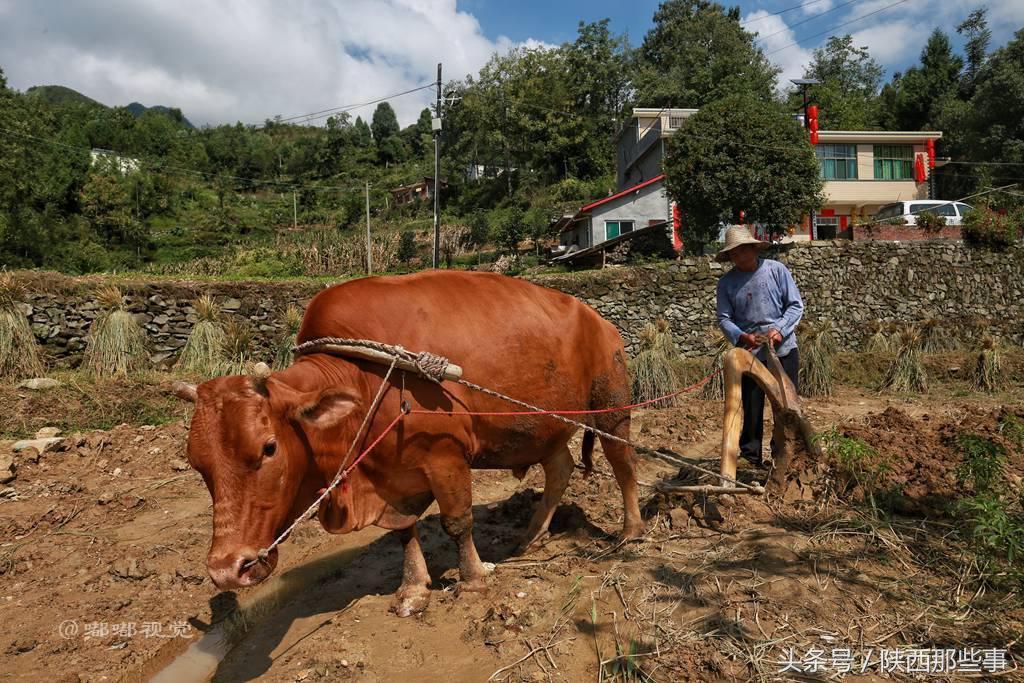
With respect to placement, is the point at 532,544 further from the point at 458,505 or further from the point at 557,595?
the point at 458,505

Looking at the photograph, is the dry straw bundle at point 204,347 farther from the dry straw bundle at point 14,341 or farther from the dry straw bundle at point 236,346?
the dry straw bundle at point 14,341

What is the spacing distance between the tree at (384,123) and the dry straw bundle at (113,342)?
8743cm

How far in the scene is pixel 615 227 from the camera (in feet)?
94.1

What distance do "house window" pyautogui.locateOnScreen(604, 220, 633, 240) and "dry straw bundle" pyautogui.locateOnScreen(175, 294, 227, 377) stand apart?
66.2 ft

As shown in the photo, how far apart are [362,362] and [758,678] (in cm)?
253

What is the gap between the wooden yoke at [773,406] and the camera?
462 cm

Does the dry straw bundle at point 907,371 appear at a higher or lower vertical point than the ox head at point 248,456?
lower

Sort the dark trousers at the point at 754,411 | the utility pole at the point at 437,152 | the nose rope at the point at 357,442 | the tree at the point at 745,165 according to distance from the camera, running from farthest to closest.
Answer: the utility pole at the point at 437,152 < the tree at the point at 745,165 < the dark trousers at the point at 754,411 < the nose rope at the point at 357,442

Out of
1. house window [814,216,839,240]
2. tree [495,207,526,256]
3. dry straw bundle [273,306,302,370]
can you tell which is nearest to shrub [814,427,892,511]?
dry straw bundle [273,306,302,370]

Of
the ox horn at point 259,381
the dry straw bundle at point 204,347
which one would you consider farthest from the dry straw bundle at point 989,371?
the dry straw bundle at point 204,347

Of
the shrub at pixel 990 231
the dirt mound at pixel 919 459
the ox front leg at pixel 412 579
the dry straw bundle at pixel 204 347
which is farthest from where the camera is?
the shrub at pixel 990 231

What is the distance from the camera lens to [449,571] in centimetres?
466

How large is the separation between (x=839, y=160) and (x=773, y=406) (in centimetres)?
3334

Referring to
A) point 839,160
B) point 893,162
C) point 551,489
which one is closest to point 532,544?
point 551,489
